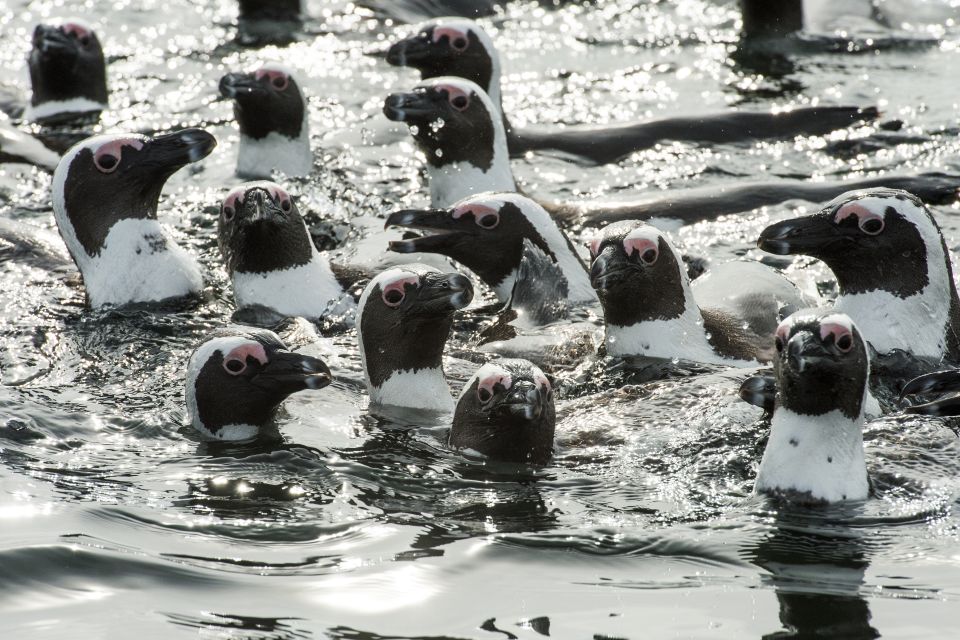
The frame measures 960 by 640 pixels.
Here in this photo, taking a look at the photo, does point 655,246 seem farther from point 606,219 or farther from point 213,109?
point 213,109

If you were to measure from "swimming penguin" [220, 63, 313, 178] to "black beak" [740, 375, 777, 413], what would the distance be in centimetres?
585

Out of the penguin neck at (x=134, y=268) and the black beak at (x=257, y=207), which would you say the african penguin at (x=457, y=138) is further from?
the penguin neck at (x=134, y=268)

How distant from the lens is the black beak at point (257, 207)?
914 cm

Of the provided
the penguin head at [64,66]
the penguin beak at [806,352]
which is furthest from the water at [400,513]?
the penguin head at [64,66]

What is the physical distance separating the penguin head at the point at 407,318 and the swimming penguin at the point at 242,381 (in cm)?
63

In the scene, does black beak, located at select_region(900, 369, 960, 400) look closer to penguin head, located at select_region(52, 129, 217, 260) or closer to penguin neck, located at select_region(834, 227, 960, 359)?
penguin neck, located at select_region(834, 227, 960, 359)

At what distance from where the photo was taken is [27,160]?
1209 centimetres

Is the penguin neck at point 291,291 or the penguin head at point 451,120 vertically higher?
the penguin head at point 451,120

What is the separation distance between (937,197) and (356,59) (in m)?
6.49

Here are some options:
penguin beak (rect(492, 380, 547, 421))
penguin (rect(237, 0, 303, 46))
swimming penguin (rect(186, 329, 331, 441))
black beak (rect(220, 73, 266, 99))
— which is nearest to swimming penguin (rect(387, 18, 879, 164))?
black beak (rect(220, 73, 266, 99))

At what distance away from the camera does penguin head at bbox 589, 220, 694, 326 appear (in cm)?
816

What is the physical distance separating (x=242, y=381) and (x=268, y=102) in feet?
15.5

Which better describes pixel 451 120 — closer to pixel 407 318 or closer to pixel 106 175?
pixel 106 175

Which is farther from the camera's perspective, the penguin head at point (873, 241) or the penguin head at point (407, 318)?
the penguin head at point (873, 241)
